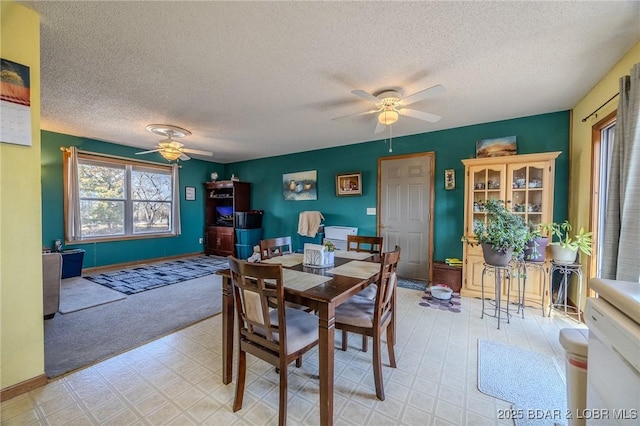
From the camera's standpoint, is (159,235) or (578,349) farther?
(159,235)

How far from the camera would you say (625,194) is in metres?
1.72

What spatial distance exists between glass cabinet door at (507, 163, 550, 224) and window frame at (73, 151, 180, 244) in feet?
20.4

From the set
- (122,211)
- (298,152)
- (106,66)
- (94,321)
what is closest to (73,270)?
(122,211)

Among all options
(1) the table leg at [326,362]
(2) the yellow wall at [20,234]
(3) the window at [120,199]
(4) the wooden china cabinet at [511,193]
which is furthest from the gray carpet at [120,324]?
(4) the wooden china cabinet at [511,193]

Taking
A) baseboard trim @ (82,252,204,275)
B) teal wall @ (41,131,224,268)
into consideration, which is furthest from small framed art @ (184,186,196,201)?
baseboard trim @ (82,252,204,275)

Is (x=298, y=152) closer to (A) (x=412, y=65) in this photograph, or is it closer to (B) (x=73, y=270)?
(A) (x=412, y=65)

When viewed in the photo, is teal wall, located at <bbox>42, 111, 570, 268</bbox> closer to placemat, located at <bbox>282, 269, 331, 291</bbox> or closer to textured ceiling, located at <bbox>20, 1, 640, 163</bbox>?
textured ceiling, located at <bbox>20, 1, 640, 163</bbox>

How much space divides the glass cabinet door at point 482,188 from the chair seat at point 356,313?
2273 mm

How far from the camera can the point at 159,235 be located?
5.56m

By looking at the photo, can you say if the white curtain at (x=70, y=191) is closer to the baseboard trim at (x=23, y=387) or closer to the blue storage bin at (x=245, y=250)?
the blue storage bin at (x=245, y=250)

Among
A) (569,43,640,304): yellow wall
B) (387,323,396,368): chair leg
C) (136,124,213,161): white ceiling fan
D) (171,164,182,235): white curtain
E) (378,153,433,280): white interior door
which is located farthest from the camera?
(171,164,182,235): white curtain

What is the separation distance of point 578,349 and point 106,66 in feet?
12.1

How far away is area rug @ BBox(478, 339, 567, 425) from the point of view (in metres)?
1.49

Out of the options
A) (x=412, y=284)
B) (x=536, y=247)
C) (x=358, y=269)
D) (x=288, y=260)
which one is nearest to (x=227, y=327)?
(x=288, y=260)
